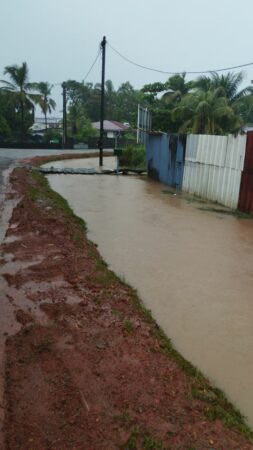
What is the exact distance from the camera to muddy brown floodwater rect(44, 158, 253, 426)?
13.8 feet

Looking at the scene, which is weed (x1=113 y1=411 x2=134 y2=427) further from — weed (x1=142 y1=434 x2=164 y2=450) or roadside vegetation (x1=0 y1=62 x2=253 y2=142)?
roadside vegetation (x1=0 y1=62 x2=253 y2=142)

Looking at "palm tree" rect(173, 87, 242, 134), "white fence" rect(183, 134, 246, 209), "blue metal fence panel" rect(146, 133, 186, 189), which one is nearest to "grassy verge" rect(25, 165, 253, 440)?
"white fence" rect(183, 134, 246, 209)

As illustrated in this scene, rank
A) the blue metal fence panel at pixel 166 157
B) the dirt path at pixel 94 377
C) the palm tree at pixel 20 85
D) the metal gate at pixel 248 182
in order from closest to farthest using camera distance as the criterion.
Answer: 1. the dirt path at pixel 94 377
2. the metal gate at pixel 248 182
3. the blue metal fence panel at pixel 166 157
4. the palm tree at pixel 20 85

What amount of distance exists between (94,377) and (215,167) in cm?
1032

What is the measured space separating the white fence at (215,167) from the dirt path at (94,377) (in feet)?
22.4

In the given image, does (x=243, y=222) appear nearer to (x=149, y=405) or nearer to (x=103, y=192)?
(x=103, y=192)

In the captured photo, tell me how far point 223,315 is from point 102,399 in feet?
7.38

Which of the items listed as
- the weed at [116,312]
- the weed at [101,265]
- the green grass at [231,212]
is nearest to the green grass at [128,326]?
the weed at [116,312]

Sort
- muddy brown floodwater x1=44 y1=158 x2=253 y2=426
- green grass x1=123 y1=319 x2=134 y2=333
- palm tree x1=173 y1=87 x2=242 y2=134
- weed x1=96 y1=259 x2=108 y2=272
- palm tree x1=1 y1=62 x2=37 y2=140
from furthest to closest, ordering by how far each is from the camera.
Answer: palm tree x1=1 y1=62 x2=37 y2=140 → palm tree x1=173 y1=87 x2=242 y2=134 → weed x1=96 y1=259 x2=108 y2=272 → green grass x1=123 y1=319 x2=134 y2=333 → muddy brown floodwater x1=44 y1=158 x2=253 y2=426

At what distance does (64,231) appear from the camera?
8328 mm

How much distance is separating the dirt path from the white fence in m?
6.84

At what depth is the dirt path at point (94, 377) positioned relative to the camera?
2879 mm

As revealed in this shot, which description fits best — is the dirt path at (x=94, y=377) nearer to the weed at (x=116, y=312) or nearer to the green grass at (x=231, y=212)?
the weed at (x=116, y=312)

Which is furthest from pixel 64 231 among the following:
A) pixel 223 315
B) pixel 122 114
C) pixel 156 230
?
pixel 122 114
